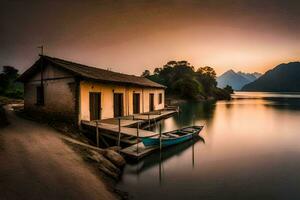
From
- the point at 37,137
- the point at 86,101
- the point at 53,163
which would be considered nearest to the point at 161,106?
the point at 86,101

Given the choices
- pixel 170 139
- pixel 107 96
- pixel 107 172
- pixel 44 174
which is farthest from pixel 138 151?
pixel 107 96

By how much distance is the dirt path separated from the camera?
533 cm

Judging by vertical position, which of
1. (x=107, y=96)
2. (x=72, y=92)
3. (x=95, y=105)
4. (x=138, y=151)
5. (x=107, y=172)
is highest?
(x=72, y=92)

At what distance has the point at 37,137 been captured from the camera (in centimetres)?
1038

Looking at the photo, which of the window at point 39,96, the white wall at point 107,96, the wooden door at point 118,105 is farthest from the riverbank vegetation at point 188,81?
the window at point 39,96

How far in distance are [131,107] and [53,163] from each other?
13568 mm

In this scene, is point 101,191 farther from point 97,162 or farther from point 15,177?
point 15,177

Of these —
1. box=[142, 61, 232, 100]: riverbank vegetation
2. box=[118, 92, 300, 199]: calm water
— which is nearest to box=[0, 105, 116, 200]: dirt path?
box=[118, 92, 300, 199]: calm water

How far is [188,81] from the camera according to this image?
2763 inches

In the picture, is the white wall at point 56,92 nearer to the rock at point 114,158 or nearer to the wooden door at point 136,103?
the rock at point 114,158

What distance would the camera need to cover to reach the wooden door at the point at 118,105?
59.2 ft

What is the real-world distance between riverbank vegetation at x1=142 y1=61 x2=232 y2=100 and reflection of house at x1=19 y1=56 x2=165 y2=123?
177 feet

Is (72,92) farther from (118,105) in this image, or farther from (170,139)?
(170,139)

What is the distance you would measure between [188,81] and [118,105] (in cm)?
5516
